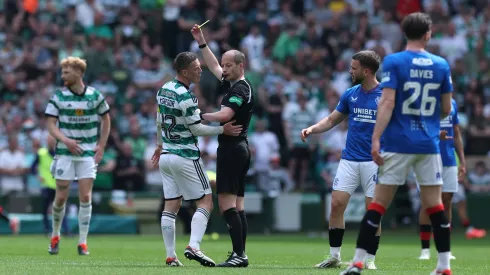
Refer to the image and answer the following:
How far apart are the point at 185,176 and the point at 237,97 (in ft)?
3.47

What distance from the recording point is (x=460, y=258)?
597 inches

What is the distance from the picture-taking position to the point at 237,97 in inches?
451

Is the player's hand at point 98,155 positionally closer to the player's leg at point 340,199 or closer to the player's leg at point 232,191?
the player's leg at point 232,191

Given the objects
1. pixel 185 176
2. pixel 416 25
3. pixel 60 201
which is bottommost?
pixel 60 201

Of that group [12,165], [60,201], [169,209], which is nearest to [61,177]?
[60,201]

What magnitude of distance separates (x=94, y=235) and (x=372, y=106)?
39.9ft

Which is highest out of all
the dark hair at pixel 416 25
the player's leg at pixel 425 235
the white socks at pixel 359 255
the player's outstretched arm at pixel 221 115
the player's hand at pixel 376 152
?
the dark hair at pixel 416 25

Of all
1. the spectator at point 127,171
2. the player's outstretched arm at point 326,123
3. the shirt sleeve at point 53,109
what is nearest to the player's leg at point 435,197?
the player's outstretched arm at point 326,123

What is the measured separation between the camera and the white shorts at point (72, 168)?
48.0 feet

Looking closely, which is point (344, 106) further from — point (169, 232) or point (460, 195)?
point (460, 195)

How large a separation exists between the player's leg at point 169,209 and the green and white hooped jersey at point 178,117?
0.63ft

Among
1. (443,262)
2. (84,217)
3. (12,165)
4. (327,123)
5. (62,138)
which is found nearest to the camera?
(443,262)

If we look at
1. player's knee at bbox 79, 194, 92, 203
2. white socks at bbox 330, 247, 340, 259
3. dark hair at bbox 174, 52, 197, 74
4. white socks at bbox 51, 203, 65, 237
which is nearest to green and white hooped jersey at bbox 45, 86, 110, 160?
player's knee at bbox 79, 194, 92, 203

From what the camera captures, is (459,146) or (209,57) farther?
(459,146)
